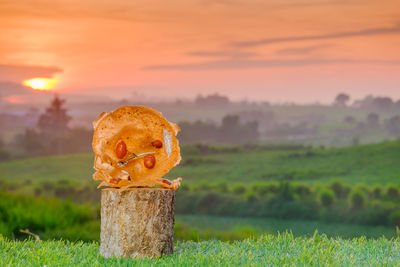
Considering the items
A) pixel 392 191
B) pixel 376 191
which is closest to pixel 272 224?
pixel 376 191

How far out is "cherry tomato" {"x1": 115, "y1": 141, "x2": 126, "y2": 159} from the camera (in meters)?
6.47

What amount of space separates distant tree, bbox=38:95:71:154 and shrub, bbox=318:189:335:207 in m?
12.4

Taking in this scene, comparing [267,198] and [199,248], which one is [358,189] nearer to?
[267,198]

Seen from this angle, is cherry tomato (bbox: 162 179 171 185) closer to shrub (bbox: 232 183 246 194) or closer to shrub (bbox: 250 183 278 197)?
shrub (bbox: 250 183 278 197)

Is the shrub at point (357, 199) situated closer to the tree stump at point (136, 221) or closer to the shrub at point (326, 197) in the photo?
the shrub at point (326, 197)

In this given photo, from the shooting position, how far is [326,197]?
13.3 metres

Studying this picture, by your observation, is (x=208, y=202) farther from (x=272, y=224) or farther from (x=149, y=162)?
(x=149, y=162)

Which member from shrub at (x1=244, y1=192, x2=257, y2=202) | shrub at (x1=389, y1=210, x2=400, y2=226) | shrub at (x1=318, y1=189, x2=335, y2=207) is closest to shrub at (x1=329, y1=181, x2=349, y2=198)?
shrub at (x1=318, y1=189, x2=335, y2=207)

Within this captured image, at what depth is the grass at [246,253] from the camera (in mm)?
6121

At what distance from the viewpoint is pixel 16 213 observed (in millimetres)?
9859

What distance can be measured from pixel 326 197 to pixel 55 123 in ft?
43.2

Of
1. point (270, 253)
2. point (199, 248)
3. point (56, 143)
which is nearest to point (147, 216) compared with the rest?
point (199, 248)

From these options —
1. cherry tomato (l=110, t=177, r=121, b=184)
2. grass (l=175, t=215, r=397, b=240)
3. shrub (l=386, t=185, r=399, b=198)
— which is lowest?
grass (l=175, t=215, r=397, b=240)

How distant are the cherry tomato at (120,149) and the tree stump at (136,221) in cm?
52
